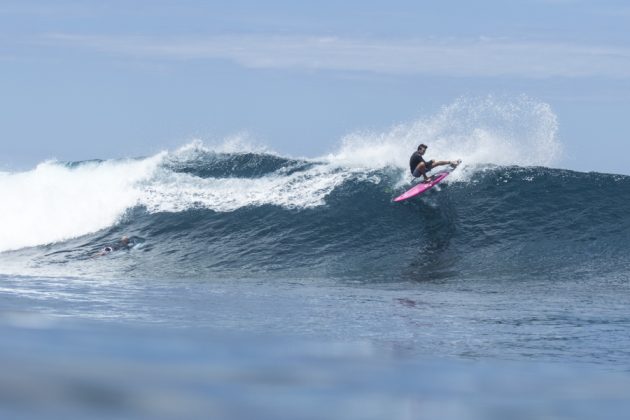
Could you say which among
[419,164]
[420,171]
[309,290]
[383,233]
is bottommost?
[309,290]

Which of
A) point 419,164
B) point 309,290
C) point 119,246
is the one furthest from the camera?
point 419,164

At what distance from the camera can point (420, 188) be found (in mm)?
21703

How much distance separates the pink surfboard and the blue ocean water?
258mm

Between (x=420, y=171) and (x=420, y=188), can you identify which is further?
(x=420, y=188)

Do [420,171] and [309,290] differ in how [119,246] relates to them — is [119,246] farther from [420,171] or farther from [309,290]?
[309,290]

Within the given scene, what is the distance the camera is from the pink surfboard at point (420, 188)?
21625 mm

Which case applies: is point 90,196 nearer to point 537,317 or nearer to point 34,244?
point 34,244

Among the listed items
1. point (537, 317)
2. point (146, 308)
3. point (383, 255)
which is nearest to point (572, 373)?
point (537, 317)

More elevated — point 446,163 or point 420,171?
point 446,163

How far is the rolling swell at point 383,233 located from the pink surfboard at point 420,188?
0.20 meters

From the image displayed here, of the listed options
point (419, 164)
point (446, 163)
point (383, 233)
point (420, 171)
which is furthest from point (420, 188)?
point (383, 233)

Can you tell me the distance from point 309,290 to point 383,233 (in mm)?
5825

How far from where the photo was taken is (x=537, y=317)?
36.9 ft

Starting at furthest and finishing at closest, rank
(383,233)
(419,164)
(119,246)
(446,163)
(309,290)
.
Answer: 1. (446,163)
2. (419,164)
3. (119,246)
4. (383,233)
5. (309,290)
